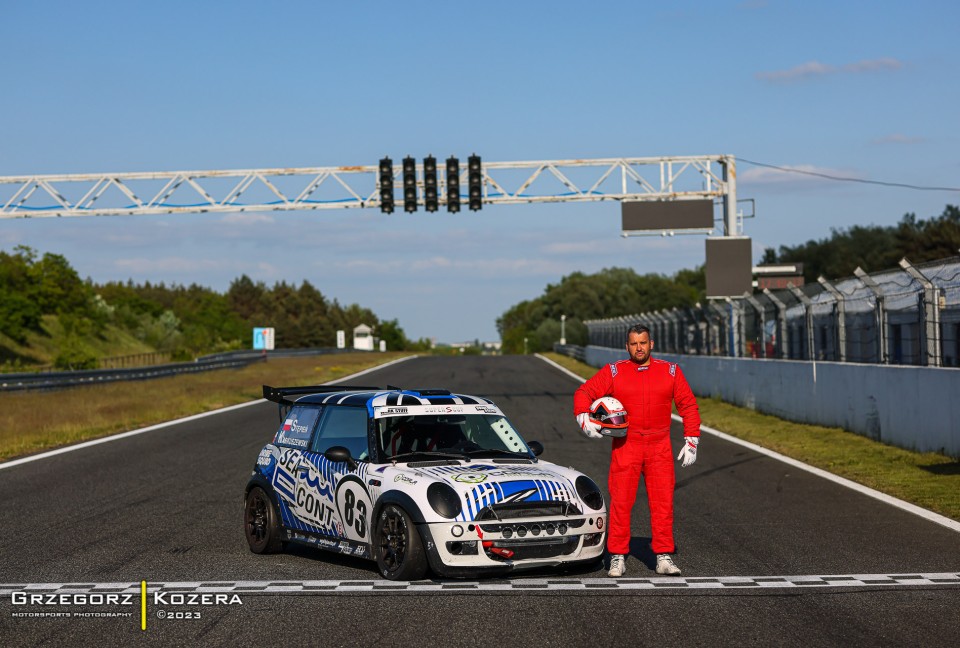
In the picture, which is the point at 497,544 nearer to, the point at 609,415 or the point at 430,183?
the point at 609,415

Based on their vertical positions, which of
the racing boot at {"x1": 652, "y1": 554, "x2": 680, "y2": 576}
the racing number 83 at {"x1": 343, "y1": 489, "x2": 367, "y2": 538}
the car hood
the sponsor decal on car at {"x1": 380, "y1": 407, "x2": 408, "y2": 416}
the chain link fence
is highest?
the chain link fence

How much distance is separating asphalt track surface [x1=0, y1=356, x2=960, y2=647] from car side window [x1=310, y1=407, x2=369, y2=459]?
925 mm

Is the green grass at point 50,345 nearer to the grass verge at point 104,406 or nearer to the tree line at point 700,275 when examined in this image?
the grass verge at point 104,406

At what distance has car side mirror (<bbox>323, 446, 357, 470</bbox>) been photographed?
937cm

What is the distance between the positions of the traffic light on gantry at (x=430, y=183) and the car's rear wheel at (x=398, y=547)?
30878 mm

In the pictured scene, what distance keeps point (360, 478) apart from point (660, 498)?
2240 mm

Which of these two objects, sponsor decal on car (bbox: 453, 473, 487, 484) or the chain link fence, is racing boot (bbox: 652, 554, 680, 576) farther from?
the chain link fence

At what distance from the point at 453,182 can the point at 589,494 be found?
30.4 metres

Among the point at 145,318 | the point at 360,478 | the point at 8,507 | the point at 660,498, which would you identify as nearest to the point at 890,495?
the point at 660,498

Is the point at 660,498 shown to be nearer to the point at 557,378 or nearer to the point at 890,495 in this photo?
the point at 890,495

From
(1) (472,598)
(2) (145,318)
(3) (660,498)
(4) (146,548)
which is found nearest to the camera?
(1) (472,598)

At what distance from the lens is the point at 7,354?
277 ft

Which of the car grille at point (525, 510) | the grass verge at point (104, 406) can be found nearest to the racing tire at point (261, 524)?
the car grille at point (525, 510)

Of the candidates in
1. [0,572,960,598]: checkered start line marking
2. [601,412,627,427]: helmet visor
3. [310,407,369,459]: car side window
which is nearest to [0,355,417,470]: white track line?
[310,407,369,459]: car side window
